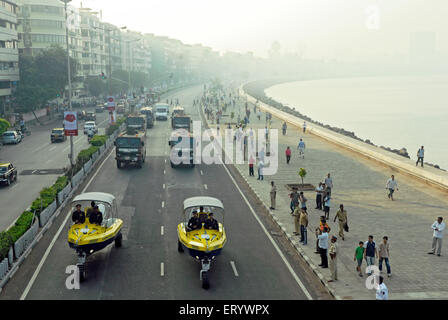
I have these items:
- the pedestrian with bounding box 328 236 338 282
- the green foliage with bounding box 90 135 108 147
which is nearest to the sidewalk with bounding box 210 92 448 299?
the pedestrian with bounding box 328 236 338 282

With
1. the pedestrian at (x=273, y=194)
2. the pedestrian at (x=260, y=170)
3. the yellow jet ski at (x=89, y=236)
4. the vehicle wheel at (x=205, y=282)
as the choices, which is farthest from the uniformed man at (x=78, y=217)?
the pedestrian at (x=260, y=170)

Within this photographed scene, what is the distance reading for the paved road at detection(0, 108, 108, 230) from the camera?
25.8 m

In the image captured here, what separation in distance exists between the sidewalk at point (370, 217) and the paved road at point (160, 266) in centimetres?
130

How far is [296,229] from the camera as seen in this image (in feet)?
66.4

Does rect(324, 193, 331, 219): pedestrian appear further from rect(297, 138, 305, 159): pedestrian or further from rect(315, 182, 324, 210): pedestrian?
rect(297, 138, 305, 159): pedestrian

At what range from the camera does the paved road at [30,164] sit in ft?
84.8

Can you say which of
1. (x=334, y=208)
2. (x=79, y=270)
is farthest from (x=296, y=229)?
(x=79, y=270)

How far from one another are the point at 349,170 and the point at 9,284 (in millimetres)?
25010

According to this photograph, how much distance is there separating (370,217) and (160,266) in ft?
36.4

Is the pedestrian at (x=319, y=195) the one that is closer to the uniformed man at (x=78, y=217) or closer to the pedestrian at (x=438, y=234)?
the pedestrian at (x=438, y=234)

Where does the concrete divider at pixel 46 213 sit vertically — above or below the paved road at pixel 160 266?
above

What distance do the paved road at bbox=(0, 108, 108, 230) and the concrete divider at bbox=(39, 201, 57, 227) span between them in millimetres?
1985

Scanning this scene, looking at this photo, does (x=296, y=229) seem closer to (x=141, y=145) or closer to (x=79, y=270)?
(x=79, y=270)

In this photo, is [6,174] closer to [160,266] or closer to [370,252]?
[160,266]
